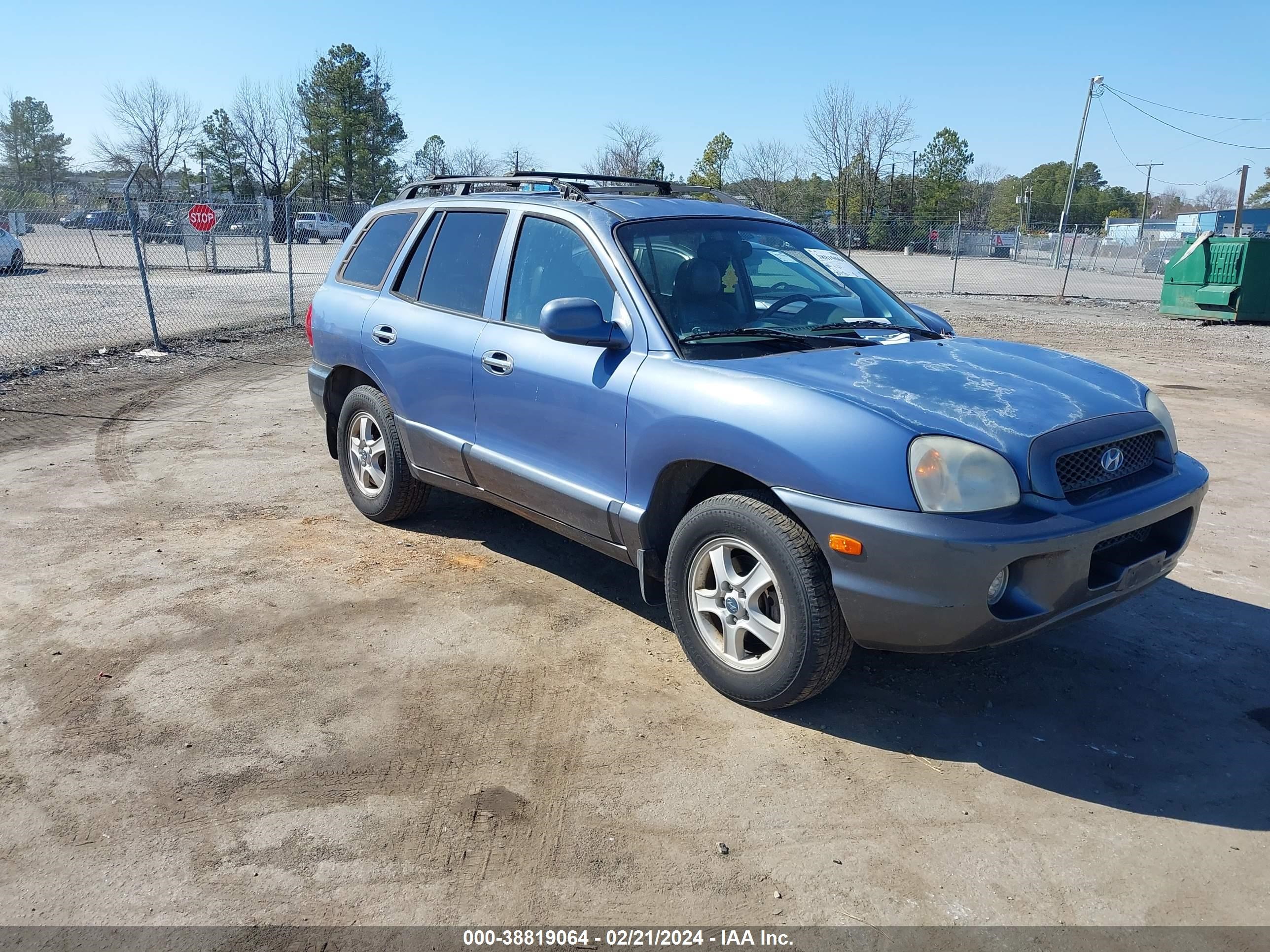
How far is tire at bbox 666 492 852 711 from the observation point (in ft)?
10.6

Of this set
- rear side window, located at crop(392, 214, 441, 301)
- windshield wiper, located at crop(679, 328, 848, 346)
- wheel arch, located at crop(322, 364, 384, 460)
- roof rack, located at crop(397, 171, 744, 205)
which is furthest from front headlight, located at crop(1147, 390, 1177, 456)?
wheel arch, located at crop(322, 364, 384, 460)

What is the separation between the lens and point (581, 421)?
3979 mm

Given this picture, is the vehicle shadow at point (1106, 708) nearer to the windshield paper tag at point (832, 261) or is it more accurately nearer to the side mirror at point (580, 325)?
the side mirror at point (580, 325)

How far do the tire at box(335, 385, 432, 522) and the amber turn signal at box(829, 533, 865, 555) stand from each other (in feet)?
9.36

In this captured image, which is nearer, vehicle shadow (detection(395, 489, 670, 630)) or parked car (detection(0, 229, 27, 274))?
vehicle shadow (detection(395, 489, 670, 630))

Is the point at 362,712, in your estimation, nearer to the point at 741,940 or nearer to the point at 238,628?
the point at 238,628

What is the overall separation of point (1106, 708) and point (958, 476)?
4.32 feet

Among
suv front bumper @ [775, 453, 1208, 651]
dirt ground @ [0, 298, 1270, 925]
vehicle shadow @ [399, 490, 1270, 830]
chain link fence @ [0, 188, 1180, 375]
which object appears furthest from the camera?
chain link fence @ [0, 188, 1180, 375]

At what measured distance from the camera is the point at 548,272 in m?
4.34

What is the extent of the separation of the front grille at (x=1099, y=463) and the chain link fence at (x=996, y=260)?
60.7 ft

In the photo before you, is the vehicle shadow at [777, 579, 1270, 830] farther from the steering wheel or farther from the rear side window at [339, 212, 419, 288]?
the rear side window at [339, 212, 419, 288]

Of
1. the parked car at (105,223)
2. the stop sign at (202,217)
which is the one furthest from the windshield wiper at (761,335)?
the parked car at (105,223)

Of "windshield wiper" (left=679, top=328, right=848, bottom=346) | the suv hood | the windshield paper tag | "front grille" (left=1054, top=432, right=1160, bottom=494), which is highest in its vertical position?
the windshield paper tag

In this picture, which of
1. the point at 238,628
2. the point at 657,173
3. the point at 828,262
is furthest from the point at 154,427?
the point at 657,173
